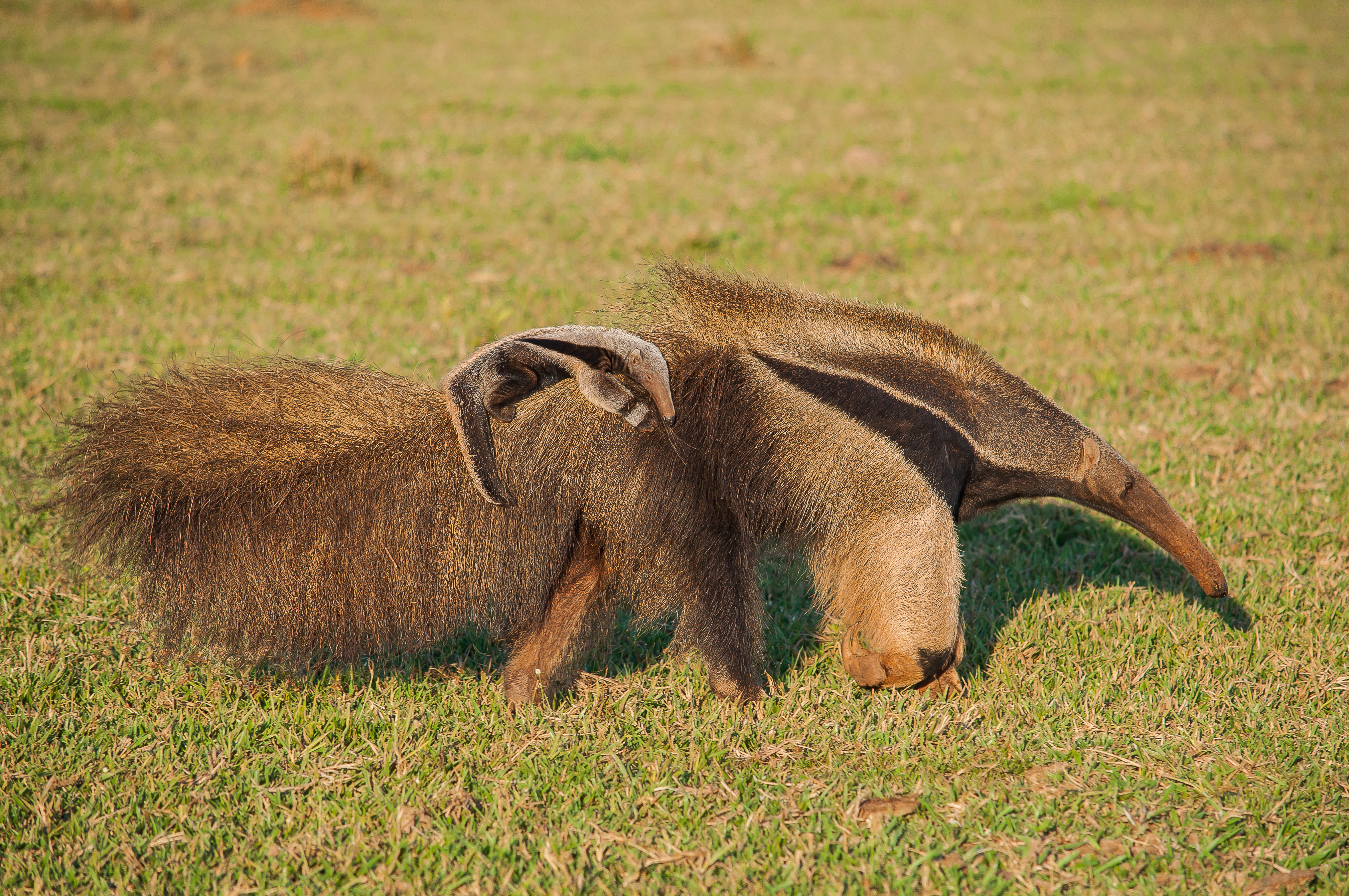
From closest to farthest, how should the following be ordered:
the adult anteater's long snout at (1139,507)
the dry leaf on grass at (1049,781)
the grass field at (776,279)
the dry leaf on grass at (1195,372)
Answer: the grass field at (776,279) → the dry leaf on grass at (1049,781) → the adult anteater's long snout at (1139,507) → the dry leaf on grass at (1195,372)

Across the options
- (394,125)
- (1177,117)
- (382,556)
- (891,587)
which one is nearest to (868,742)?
(891,587)

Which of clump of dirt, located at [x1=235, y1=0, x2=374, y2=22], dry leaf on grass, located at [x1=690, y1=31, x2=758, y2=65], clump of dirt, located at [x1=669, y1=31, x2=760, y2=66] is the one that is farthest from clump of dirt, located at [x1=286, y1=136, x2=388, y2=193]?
clump of dirt, located at [x1=235, y1=0, x2=374, y2=22]

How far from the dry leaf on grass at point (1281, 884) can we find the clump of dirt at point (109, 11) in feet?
60.4

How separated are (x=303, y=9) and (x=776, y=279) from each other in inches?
551

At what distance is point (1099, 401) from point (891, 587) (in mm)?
2978

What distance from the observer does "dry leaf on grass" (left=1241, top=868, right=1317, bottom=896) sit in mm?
2701

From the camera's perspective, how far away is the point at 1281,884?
2709 millimetres

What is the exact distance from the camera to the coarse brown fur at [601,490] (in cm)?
289

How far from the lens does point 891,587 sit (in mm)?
3213

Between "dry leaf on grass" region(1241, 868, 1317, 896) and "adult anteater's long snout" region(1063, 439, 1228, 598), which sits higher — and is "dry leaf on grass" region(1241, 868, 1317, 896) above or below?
below

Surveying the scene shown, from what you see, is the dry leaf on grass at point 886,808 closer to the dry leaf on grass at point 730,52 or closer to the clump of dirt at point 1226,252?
the clump of dirt at point 1226,252

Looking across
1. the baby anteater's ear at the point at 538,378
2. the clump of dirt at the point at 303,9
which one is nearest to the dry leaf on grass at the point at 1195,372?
the baby anteater's ear at the point at 538,378

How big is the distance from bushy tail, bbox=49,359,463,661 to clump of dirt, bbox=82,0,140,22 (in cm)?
1629

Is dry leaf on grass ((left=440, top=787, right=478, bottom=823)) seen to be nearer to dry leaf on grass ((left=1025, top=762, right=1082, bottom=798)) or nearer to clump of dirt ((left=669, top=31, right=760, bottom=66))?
dry leaf on grass ((left=1025, top=762, right=1082, bottom=798))
